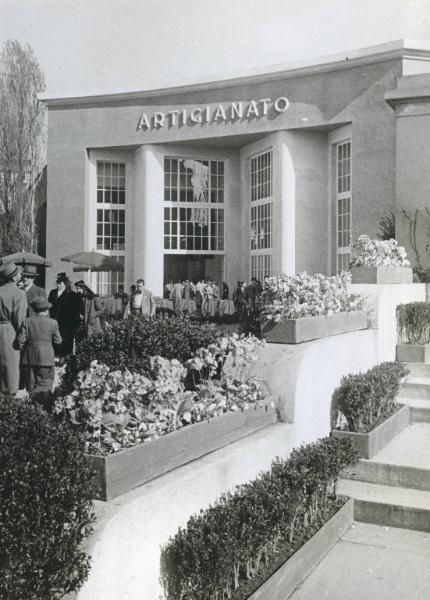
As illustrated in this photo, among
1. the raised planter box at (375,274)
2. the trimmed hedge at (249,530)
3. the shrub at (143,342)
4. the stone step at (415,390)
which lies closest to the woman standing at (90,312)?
the shrub at (143,342)

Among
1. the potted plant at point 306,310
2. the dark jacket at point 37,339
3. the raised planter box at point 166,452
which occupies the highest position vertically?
the potted plant at point 306,310

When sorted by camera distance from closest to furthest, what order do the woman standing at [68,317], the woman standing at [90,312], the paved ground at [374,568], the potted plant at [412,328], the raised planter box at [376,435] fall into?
the paved ground at [374,568] → the raised planter box at [376,435] → the potted plant at [412,328] → the woman standing at [68,317] → the woman standing at [90,312]

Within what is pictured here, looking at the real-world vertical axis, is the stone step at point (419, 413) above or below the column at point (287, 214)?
below

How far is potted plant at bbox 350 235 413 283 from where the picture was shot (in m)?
8.48

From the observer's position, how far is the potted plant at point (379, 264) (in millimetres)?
8477

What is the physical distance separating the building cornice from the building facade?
0.14 feet

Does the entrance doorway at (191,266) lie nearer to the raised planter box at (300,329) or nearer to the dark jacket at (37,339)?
the dark jacket at (37,339)

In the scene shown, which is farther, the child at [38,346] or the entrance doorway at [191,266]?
the entrance doorway at [191,266]

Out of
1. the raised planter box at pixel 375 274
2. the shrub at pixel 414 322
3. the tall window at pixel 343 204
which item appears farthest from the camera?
the tall window at pixel 343 204

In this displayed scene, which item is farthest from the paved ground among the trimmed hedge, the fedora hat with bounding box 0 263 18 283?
the fedora hat with bounding box 0 263 18 283

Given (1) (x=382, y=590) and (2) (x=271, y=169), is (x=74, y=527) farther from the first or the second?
(2) (x=271, y=169)

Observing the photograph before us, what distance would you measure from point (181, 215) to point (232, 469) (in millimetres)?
19305

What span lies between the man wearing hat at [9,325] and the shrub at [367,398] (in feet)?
11.5

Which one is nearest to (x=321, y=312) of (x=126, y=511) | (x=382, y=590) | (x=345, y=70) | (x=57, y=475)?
(x=382, y=590)
